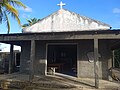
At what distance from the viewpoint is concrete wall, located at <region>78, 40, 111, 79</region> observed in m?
13.1

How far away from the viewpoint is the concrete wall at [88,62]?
43.0 feet

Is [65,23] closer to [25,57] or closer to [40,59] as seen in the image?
[40,59]

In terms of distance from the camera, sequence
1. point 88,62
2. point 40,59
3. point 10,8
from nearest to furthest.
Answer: point 10,8 < point 88,62 < point 40,59

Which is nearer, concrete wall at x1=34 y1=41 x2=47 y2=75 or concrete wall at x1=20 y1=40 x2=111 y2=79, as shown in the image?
concrete wall at x1=20 y1=40 x2=111 y2=79

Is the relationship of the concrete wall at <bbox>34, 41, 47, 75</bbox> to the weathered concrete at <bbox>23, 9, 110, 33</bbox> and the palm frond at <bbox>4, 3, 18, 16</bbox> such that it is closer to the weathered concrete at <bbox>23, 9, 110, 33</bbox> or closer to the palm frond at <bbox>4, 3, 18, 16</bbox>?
the weathered concrete at <bbox>23, 9, 110, 33</bbox>

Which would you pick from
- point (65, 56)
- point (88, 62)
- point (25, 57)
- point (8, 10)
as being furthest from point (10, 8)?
point (65, 56)

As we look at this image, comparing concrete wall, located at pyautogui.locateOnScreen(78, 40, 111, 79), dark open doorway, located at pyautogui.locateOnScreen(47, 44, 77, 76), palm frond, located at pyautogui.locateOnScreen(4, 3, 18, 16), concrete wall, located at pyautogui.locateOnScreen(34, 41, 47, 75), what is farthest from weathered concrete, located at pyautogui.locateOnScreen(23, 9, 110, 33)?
palm frond, located at pyautogui.locateOnScreen(4, 3, 18, 16)

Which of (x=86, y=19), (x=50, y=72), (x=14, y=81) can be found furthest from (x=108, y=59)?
(x=14, y=81)

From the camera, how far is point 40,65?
1439 centimetres

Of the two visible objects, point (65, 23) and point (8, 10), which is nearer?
point (8, 10)

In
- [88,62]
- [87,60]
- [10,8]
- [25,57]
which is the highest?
[10,8]

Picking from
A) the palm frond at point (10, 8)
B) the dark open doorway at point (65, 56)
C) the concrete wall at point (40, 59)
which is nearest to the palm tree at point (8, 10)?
the palm frond at point (10, 8)

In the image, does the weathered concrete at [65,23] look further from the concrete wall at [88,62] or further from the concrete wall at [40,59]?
the concrete wall at [40,59]

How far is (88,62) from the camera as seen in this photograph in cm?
1337
